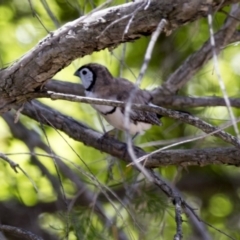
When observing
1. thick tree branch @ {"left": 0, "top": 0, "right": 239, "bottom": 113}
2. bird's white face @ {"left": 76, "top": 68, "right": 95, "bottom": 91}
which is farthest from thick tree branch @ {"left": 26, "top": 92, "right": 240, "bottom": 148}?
bird's white face @ {"left": 76, "top": 68, "right": 95, "bottom": 91}

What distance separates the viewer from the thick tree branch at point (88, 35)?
136cm

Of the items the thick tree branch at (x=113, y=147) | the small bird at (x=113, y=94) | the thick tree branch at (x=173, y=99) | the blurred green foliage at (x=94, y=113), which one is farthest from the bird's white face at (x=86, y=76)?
the thick tree branch at (x=113, y=147)

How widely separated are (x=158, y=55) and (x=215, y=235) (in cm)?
86

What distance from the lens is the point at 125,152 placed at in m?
2.39

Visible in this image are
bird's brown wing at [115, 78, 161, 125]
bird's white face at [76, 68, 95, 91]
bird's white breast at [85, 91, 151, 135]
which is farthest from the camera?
bird's white face at [76, 68, 95, 91]

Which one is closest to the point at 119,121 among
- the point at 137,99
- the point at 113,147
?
the point at 137,99

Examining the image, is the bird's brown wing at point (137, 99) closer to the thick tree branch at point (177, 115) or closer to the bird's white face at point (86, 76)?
the bird's white face at point (86, 76)

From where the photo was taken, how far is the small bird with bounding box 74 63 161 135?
305 cm

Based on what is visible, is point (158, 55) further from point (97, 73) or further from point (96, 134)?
point (96, 134)

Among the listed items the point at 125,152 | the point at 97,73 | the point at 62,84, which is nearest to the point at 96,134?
the point at 125,152

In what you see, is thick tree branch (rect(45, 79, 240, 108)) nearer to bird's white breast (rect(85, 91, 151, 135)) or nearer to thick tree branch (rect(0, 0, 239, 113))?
bird's white breast (rect(85, 91, 151, 135))

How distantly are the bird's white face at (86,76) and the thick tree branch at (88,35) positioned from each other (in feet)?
4.63

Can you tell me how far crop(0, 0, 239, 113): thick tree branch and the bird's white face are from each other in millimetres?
1412

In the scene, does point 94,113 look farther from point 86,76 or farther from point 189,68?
point 189,68
